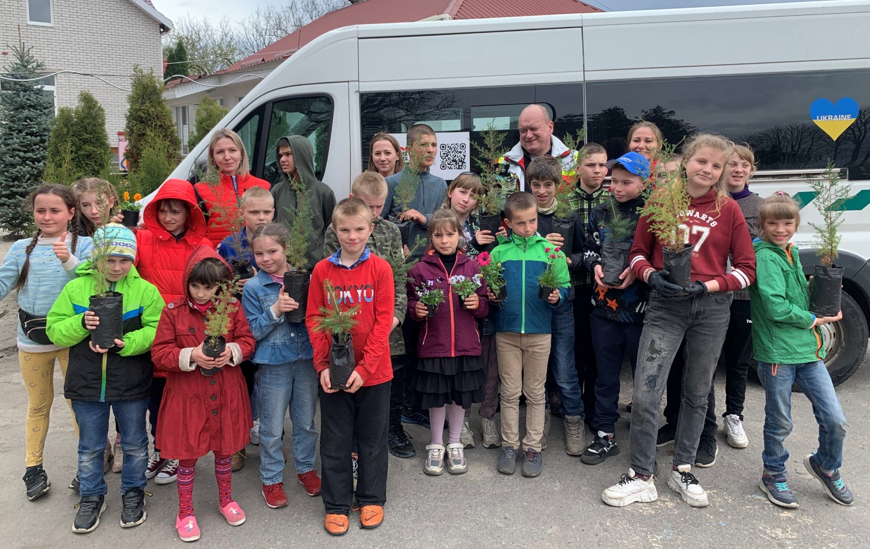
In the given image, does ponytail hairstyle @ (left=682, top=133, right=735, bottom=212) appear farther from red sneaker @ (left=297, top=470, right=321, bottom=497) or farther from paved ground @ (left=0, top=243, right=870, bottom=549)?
red sneaker @ (left=297, top=470, right=321, bottom=497)

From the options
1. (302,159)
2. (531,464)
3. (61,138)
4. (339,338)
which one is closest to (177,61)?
(61,138)

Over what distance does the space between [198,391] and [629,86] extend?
3.89 m

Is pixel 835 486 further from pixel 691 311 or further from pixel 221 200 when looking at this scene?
pixel 221 200

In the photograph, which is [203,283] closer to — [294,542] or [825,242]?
[294,542]

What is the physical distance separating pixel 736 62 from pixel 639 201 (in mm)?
1882

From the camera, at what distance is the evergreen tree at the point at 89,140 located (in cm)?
1322

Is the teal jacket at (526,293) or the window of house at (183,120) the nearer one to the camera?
the teal jacket at (526,293)

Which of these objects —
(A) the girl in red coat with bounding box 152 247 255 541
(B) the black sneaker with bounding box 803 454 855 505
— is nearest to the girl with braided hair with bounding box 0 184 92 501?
(A) the girl in red coat with bounding box 152 247 255 541

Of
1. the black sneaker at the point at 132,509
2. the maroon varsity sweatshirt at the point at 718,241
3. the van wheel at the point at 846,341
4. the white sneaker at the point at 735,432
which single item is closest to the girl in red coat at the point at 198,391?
the black sneaker at the point at 132,509

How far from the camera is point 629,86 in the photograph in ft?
15.9

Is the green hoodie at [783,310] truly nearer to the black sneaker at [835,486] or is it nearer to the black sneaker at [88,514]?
the black sneaker at [835,486]

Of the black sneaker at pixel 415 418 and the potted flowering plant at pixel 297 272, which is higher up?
the potted flowering plant at pixel 297 272

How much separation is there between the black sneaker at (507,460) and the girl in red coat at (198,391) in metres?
1.53

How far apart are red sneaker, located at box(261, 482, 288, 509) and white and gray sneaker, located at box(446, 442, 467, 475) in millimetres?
1011
